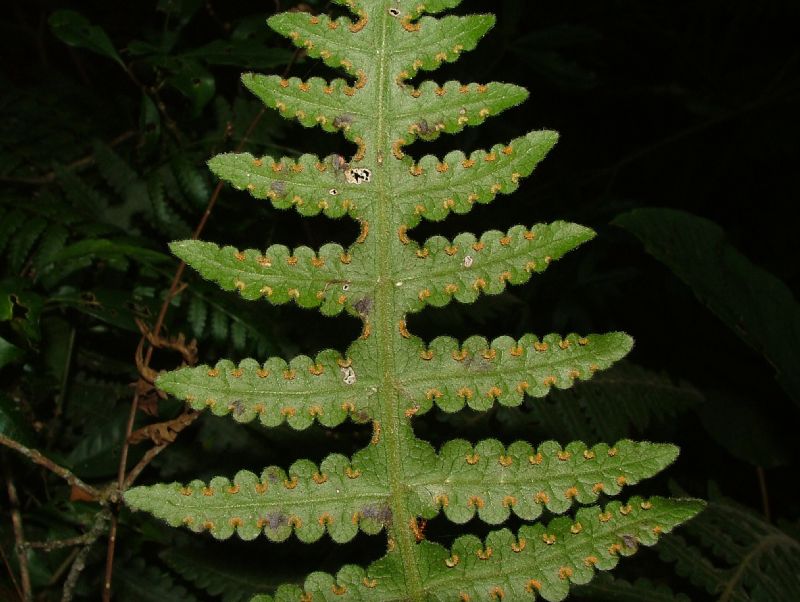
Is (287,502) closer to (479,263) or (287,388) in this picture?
(287,388)

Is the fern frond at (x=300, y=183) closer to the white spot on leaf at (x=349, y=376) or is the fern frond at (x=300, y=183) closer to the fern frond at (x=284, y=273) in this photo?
the fern frond at (x=284, y=273)

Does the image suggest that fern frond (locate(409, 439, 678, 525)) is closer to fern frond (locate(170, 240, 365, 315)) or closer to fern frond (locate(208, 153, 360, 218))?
fern frond (locate(170, 240, 365, 315))

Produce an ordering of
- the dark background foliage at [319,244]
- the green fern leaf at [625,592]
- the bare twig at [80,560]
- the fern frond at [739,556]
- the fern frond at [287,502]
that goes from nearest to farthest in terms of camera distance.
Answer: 1. the fern frond at [287,502]
2. the bare twig at [80,560]
3. the green fern leaf at [625,592]
4. the fern frond at [739,556]
5. the dark background foliage at [319,244]

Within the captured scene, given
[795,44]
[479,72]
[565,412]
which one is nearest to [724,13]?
[795,44]

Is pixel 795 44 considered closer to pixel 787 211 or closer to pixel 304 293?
pixel 787 211

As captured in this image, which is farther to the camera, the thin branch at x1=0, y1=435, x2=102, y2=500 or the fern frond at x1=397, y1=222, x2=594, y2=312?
the thin branch at x1=0, y1=435, x2=102, y2=500

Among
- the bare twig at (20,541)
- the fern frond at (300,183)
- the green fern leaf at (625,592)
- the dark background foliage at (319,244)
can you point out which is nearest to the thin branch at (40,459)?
the dark background foliage at (319,244)

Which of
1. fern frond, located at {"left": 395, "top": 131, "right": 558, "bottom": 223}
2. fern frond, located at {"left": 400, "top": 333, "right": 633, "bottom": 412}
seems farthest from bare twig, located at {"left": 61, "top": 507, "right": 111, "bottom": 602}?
fern frond, located at {"left": 395, "top": 131, "right": 558, "bottom": 223}
